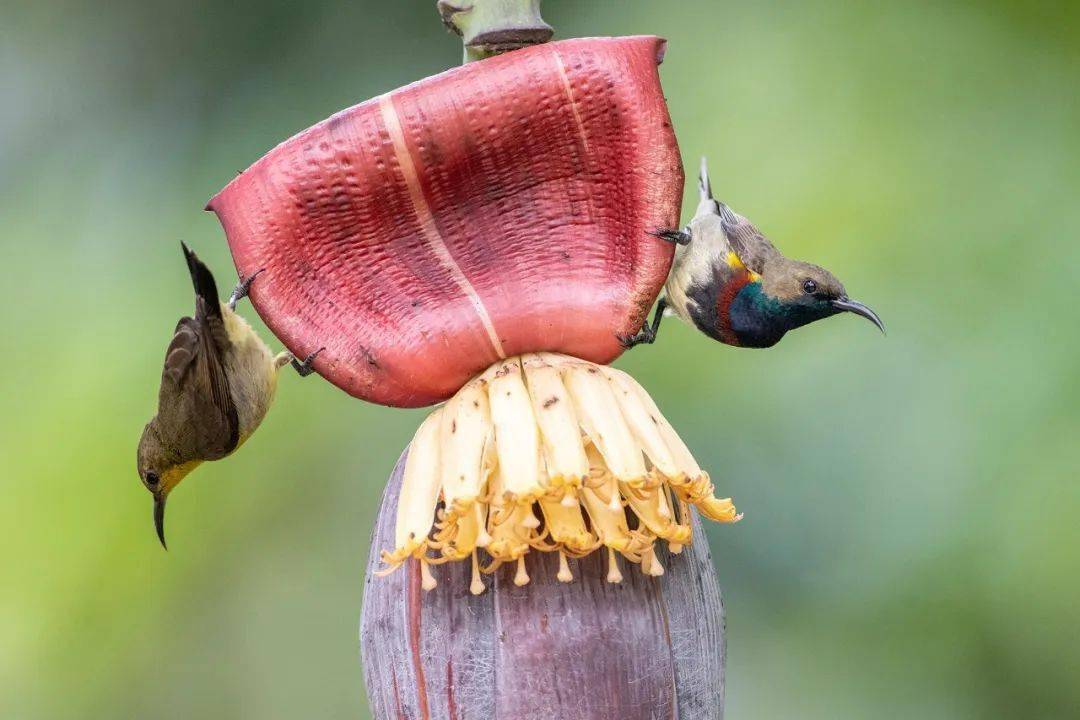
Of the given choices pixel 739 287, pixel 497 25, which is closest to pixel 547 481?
pixel 497 25

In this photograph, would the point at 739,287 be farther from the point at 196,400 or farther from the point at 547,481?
the point at 547,481

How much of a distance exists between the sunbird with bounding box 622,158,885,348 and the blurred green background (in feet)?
0.21

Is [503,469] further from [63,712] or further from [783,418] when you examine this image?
[63,712]

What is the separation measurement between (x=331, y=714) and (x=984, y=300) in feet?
4.70

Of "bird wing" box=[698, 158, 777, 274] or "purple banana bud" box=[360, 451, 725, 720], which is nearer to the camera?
"purple banana bud" box=[360, 451, 725, 720]

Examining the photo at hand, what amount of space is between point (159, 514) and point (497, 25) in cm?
162

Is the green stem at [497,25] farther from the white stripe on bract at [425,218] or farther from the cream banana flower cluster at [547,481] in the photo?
the cream banana flower cluster at [547,481]

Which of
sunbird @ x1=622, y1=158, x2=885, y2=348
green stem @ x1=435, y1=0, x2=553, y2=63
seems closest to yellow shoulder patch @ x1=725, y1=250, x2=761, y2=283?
sunbird @ x1=622, y1=158, x2=885, y2=348

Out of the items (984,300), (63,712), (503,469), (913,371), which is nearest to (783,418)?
(913,371)

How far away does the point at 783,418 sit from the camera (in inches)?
91.7

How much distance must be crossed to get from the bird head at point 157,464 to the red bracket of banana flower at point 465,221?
5.02 ft

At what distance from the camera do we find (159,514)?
2604 mm

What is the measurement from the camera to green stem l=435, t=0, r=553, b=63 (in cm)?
127

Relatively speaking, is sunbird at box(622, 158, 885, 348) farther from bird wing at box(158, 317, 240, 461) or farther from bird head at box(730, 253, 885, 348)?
bird wing at box(158, 317, 240, 461)
